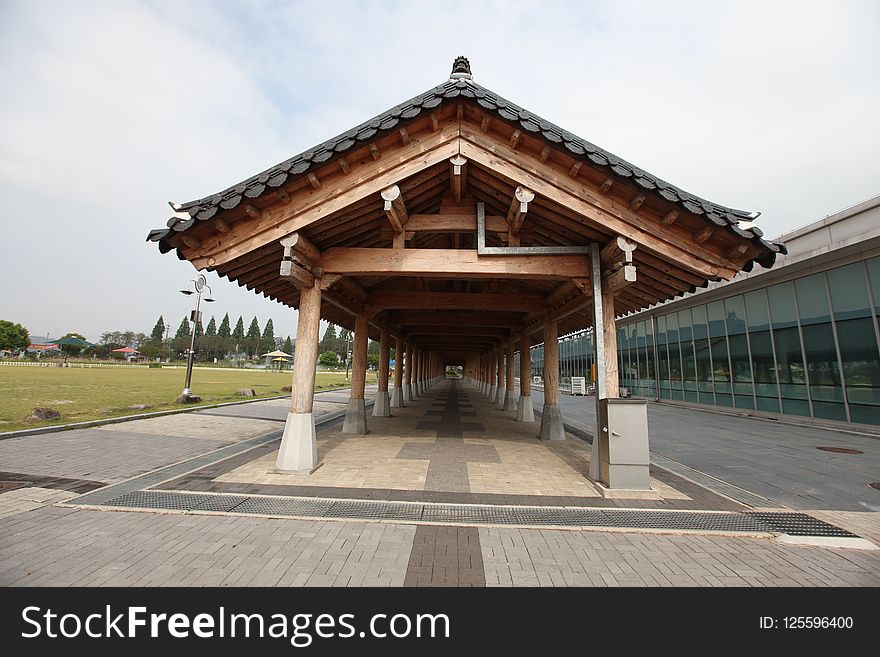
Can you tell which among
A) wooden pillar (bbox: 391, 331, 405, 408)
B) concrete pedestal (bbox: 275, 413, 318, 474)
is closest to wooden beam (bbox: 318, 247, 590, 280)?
concrete pedestal (bbox: 275, 413, 318, 474)

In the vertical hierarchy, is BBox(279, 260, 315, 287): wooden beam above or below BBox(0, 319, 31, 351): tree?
below

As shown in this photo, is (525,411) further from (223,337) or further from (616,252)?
(223,337)

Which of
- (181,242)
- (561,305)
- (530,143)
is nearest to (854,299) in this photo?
(561,305)

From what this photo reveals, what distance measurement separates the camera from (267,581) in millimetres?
3027

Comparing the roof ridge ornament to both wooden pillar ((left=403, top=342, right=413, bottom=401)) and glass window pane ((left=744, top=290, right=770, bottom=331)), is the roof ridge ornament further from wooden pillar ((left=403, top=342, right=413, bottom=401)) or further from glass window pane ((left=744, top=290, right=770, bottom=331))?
glass window pane ((left=744, top=290, right=770, bottom=331))

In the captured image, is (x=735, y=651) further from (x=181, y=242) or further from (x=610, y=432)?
(x=181, y=242)

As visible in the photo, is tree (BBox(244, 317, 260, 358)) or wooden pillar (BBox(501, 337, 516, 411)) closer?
wooden pillar (BBox(501, 337, 516, 411))

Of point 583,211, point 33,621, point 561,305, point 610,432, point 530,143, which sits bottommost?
point 33,621

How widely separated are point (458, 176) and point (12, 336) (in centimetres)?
12837

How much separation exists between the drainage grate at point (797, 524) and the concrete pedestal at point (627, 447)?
1346 millimetres

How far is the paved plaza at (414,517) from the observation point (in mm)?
3250

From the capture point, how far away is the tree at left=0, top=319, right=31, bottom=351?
83.6 metres

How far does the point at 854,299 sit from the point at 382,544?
17.0 m

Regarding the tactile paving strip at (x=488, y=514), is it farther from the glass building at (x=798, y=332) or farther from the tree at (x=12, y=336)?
the tree at (x=12, y=336)
